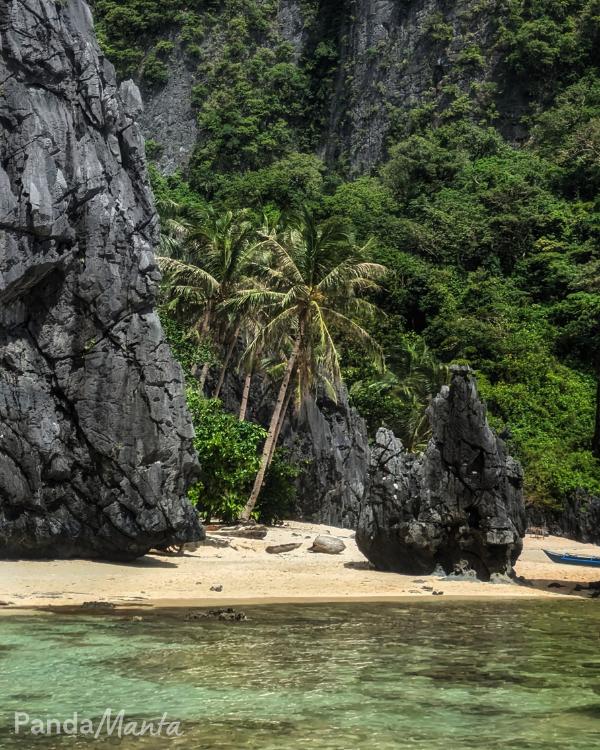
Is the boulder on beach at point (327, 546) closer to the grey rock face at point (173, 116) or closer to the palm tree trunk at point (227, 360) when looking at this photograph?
the palm tree trunk at point (227, 360)

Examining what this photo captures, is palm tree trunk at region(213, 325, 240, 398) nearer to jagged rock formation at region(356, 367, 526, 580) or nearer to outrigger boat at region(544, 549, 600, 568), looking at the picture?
outrigger boat at region(544, 549, 600, 568)

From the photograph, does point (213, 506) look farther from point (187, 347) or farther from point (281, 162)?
point (281, 162)

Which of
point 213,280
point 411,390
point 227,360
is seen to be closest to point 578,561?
point 227,360

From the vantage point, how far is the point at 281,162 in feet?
202

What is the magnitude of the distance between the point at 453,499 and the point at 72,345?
7.62 meters

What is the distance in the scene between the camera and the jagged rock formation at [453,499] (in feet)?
56.6

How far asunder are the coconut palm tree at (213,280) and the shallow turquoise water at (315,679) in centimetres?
1796

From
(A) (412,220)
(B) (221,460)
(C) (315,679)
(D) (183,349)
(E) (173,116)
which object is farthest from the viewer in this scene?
(E) (173,116)

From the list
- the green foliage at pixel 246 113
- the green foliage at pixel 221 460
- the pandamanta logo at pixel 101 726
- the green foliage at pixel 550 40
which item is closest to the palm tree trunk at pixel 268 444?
the green foliage at pixel 221 460

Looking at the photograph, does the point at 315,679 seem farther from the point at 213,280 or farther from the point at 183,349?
the point at 213,280

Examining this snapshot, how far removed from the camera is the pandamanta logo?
7.29 m

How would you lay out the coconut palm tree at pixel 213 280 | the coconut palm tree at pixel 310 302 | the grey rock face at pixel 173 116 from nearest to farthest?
the coconut palm tree at pixel 310 302 < the coconut palm tree at pixel 213 280 < the grey rock face at pixel 173 116

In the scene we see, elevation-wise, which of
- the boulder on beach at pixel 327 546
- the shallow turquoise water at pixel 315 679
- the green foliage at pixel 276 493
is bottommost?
the shallow turquoise water at pixel 315 679

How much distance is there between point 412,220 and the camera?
51156 millimetres
